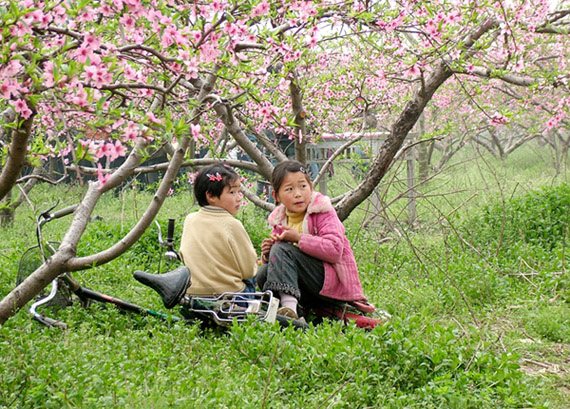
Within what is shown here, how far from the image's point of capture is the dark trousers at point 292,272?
4.21 m

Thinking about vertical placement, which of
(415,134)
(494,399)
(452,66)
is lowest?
(494,399)

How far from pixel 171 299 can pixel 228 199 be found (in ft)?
2.80

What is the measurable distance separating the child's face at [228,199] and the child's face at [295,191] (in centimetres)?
34

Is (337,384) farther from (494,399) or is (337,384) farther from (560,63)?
(560,63)

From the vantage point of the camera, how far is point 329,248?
14.0 feet

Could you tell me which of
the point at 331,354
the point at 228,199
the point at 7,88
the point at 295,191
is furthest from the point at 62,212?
the point at 331,354

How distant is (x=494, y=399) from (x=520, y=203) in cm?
423

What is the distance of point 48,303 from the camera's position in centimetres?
429

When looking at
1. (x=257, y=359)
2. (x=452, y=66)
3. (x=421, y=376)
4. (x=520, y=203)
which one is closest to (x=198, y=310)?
(x=257, y=359)

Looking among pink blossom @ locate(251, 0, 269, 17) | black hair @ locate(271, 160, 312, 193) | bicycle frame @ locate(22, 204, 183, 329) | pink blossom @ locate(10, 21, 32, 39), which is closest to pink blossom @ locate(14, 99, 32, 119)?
pink blossom @ locate(10, 21, 32, 39)

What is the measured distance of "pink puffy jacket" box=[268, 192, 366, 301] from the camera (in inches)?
168

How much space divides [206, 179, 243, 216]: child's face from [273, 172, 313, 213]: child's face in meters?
0.34

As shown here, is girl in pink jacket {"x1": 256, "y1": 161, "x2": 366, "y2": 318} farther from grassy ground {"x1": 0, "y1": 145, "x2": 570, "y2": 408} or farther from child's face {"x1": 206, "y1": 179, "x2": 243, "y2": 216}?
grassy ground {"x1": 0, "y1": 145, "x2": 570, "y2": 408}

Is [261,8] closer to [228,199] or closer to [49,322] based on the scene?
[228,199]
